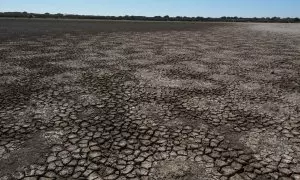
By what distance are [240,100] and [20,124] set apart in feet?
18.2

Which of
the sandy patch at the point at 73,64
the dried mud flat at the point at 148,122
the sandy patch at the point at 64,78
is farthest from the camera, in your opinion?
the sandy patch at the point at 73,64

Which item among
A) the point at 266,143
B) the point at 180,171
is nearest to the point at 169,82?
the point at 266,143

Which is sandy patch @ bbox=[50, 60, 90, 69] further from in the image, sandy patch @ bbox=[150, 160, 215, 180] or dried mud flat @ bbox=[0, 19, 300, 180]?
sandy patch @ bbox=[150, 160, 215, 180]

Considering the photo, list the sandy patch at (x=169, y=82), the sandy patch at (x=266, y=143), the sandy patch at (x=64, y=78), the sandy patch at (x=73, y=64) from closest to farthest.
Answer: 1. the sandy patch at (x=266, y=143)
2. the sandy patch at (x=169, y=82)
3. the sandy patch at (x=64, y=78)
4. the sandy patch at (x=73, y=64)

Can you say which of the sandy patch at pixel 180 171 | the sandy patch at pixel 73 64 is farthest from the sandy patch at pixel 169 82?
the sandy patch at pixel 180 171

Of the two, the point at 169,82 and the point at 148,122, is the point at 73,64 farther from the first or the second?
the point at 148,122

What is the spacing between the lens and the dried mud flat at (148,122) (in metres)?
4.87

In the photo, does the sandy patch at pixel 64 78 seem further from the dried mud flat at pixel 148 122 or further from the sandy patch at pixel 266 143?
the sandy patch at pixel 266 143

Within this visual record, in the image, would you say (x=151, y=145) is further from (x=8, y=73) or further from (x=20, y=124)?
(x=8, y=73)

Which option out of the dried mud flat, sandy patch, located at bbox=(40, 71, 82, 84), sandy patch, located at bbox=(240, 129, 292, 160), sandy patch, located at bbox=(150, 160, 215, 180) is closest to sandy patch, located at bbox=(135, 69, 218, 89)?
the dried mud flat

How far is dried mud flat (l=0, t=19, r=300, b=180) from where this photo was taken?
4867 millimetres

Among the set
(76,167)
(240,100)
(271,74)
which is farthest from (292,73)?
(76,167)

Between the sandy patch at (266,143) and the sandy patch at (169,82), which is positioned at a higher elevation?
the sandy patch at (169,82)

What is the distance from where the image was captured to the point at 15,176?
457 centimetres
